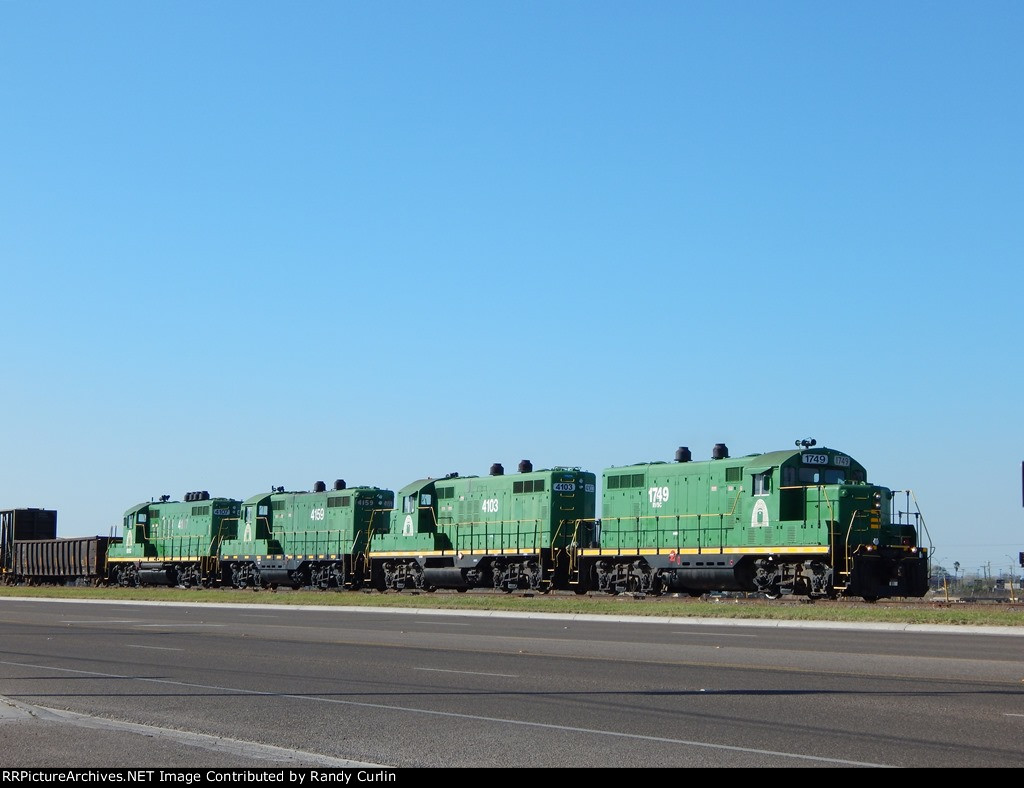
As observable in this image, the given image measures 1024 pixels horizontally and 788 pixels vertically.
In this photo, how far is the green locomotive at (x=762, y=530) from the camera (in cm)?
3347

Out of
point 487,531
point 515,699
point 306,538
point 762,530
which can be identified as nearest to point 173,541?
point 306,538

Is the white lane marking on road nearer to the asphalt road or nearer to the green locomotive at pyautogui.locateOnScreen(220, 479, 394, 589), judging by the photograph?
the asphalt road

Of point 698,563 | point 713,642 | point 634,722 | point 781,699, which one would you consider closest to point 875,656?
point 713,642

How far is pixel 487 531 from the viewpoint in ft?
144

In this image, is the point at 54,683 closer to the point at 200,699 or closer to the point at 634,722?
the point at 200,699

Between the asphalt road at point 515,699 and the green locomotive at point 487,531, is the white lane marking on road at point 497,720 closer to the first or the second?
the asphalt road at point 515,699

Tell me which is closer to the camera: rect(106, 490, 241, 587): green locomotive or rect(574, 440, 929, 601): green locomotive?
rect(574, 440, 929, 601): green locomotive

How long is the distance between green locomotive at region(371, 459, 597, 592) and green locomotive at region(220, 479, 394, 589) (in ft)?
3.93

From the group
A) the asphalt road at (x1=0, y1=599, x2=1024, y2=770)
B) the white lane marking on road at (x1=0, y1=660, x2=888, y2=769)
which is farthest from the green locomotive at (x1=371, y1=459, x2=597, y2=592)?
the white lane marking on road at (x1=0, y1=660, x2=888, y2=769)

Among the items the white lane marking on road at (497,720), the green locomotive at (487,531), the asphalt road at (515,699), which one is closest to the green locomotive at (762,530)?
the green locomotive at (487,531)

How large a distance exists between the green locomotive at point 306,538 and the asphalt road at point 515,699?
25216 mm

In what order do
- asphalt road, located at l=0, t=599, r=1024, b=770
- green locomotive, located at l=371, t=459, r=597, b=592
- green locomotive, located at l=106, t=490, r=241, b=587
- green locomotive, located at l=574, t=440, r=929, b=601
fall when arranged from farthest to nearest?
green locomotive, located at l=106, t=490, r=241, b=587, green locomotive, located at l=371, t=459, r=597, b=592, green locomotive, located at l=574, t=440, r=929, b=601, asphalt road, located at l=0, t=599, r=1024, b=770

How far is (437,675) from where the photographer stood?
51.7 feet

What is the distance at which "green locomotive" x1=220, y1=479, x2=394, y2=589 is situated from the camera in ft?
164
